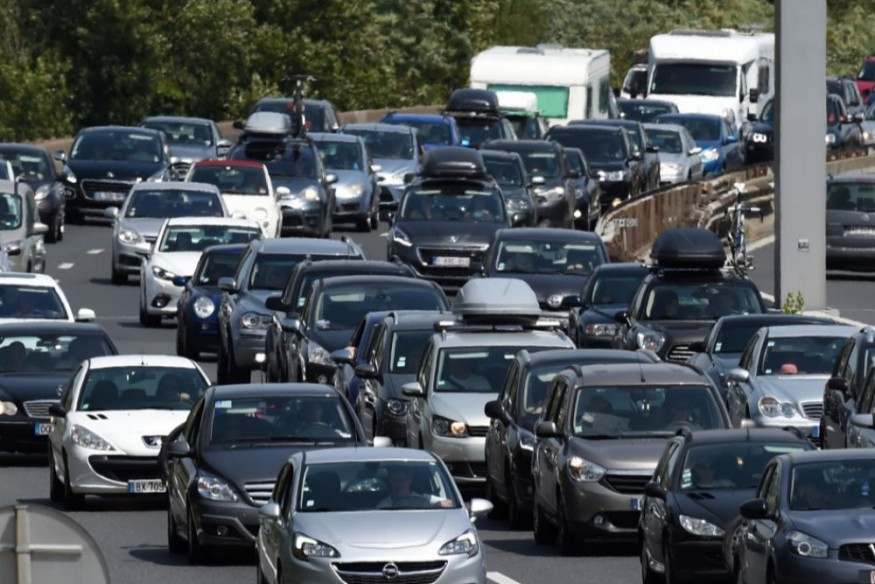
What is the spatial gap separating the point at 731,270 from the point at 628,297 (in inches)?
59.7

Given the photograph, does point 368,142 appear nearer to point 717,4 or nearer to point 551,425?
point 551,425

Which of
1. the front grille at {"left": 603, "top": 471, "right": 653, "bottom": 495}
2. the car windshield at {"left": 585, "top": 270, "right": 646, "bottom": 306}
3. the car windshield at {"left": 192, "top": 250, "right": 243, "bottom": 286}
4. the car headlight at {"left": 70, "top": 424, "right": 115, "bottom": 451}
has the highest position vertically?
the front grille at {"left": 603, "top": 471, "right": 653, "bottom": 495}

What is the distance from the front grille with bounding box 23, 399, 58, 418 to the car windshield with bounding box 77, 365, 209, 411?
6.02ft

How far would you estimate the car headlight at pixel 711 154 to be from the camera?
61719 mm

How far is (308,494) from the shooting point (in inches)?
680

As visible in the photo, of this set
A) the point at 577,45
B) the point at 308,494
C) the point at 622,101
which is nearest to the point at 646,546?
the point at 308,494

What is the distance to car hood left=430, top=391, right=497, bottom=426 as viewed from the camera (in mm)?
23688

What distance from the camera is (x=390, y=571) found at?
16.5 m

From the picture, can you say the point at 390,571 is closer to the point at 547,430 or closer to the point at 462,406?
the point at 547,430

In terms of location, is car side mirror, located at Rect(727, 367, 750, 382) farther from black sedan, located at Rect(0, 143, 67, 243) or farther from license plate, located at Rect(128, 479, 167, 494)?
black sedan, located at Rect(0, 143, 67, 243)

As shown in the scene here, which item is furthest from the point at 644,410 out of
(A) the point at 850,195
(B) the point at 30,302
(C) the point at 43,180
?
(C) the point at 43,180

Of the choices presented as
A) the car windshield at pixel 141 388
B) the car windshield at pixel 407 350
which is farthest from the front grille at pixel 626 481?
the car windshield at pixel 407 350

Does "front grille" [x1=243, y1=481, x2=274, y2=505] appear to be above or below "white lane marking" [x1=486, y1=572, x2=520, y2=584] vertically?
above

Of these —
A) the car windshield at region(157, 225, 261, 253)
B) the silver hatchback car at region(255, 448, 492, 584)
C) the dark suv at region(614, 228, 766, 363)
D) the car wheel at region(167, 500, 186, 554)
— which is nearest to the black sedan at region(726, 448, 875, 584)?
the silver hatchback car at region(255, 448, 492, 584)
